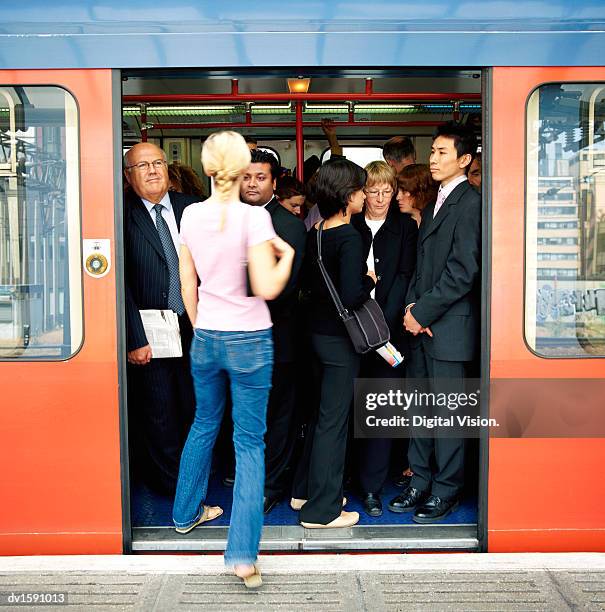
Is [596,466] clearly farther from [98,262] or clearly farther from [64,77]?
[64,77]

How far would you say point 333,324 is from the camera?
126 inches

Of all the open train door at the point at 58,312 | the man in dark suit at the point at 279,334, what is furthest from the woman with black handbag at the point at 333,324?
the open train door at the point at 58,312

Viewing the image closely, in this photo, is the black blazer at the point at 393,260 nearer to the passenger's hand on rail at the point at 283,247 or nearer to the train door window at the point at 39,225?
the passenger's hand on rail at the point at 283,247

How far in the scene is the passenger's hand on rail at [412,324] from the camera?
330 cm

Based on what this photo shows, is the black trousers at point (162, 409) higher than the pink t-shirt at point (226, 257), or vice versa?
the pink t-shirt at point (226, 257)

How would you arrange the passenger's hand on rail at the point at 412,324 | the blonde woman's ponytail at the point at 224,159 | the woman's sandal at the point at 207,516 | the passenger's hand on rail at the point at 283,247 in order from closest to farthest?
the blonde woman's ponytail at the point at 224,159
the passenger's hand on rail at the point at 283,247
the woman's sandal at the point at 207,516
the passenger's hand on rail at the point at 412,324

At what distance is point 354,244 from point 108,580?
5.71ft

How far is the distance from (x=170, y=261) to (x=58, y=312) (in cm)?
62

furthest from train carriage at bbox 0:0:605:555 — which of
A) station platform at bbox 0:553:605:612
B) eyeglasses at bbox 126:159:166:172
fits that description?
eyeglasses at bbox 126:159:166:172

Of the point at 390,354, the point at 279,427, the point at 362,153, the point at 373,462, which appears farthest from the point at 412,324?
the point at 362,153

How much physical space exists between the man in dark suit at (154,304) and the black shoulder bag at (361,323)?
0.80m

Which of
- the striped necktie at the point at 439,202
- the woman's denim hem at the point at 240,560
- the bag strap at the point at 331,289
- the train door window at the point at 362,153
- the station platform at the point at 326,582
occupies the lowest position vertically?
the station platform at the point at 326,582

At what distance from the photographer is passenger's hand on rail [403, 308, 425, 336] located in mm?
3305

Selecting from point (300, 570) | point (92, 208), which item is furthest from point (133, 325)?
point (300, 570)
